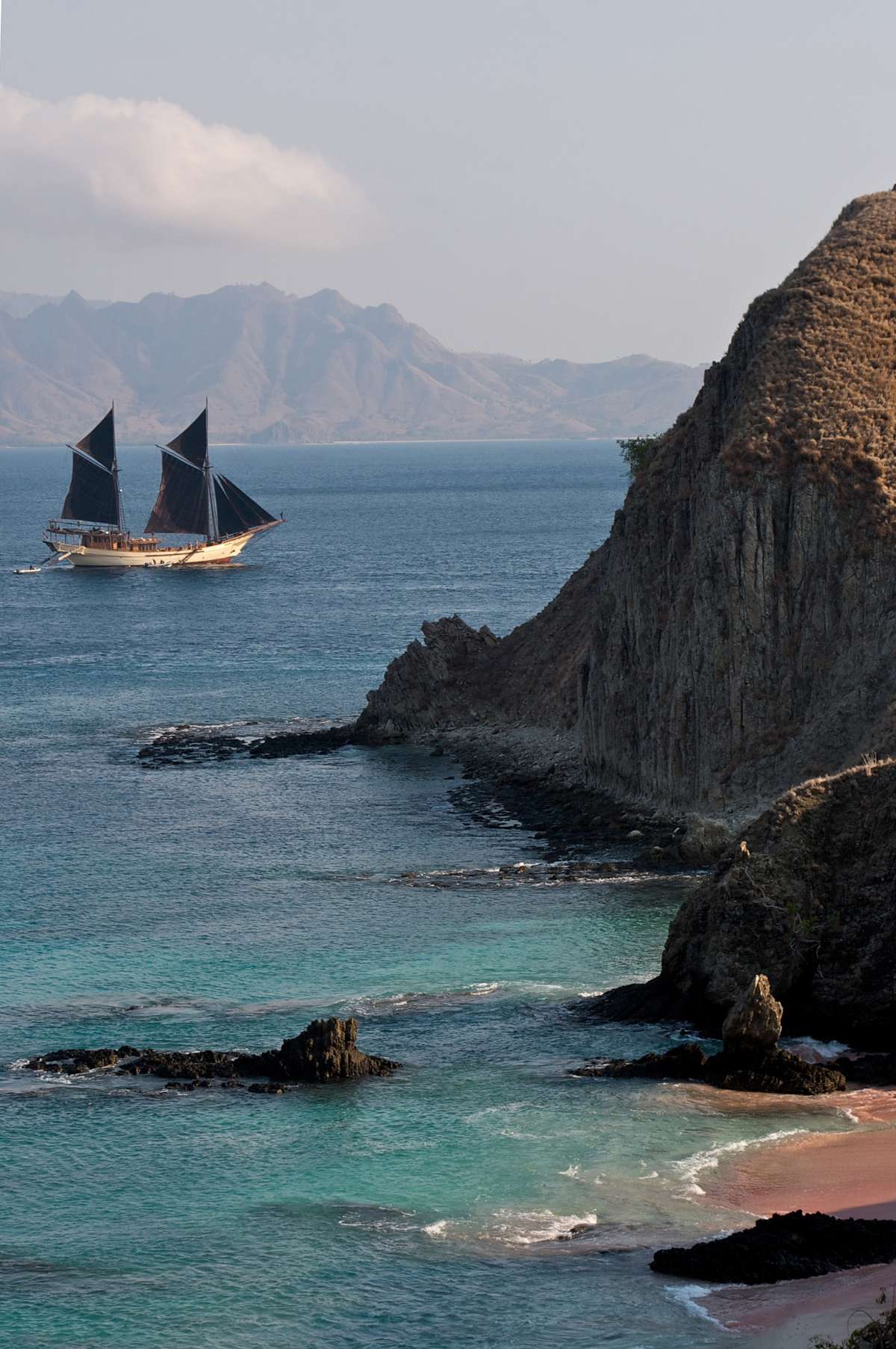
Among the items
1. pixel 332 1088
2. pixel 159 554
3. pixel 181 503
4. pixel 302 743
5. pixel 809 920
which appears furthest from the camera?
pixel 181 503

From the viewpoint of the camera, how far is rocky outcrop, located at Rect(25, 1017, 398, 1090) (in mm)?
37594

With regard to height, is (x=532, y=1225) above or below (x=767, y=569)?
below

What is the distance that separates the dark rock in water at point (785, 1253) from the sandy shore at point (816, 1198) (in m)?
0.26

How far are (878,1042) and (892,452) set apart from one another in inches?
1029

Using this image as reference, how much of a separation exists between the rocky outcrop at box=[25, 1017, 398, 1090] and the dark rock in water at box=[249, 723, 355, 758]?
35.4m

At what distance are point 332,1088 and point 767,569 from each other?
28021mm

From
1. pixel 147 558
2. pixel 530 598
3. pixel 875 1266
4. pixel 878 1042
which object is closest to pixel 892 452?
pixel 878 1042

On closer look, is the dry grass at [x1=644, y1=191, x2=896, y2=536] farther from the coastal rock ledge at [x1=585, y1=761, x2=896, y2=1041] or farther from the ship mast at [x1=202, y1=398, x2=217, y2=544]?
the ship mast at [x1=202, y1=398, x2=217, y2=544]

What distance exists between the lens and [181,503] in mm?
177375

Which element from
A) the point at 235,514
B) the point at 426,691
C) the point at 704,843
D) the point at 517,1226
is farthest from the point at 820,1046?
the point at 235,514

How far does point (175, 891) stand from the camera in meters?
54.0

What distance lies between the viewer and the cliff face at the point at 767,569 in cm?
5700

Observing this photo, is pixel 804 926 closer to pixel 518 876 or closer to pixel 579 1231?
pixel 579 1231

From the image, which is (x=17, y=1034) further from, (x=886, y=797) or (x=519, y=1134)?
(x=886, y=797)
